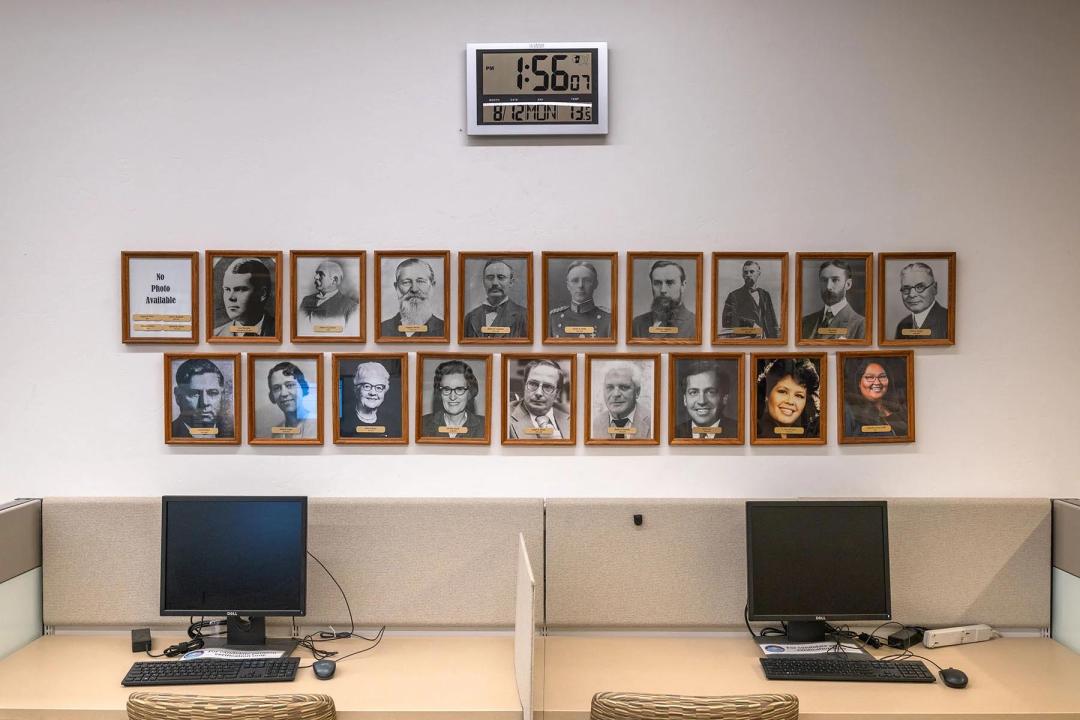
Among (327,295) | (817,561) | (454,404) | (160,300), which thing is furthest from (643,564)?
(160,300)

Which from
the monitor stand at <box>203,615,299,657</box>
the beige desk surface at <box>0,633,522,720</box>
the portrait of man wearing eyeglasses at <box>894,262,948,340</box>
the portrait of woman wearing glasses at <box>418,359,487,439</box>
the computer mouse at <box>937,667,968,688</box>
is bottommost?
the beige desk surface at <box>0,633,522,720</box>

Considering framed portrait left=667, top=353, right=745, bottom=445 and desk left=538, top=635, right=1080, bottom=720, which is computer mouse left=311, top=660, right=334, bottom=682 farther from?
framed portrait left=667, top=353, right=745, bottom=445

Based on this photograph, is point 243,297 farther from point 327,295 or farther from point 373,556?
point 373,556

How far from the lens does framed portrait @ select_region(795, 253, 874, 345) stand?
2.39 metres

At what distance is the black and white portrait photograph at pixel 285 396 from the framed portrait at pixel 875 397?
5.43ft

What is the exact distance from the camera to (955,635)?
7.44ft

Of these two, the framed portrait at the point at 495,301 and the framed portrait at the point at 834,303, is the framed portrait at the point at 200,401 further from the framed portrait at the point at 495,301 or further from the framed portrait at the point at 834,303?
the framed portrait at the point at 834,303

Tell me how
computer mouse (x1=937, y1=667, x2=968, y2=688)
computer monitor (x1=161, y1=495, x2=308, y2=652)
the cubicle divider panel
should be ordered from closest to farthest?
computer mouse (x1=937, y1=667, x2=968, y2=688), computer monitor (x1=161, y1=495, x2=308, y2=652), the cubicle divider panel

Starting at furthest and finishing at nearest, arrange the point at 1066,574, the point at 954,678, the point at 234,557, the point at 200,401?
the point at 200,401
the point at 1066,574
the point at 234,557
the point at 954,678

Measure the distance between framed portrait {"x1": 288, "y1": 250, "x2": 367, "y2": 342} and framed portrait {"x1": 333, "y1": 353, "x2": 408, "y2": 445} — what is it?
9cm

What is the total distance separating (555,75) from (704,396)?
3.64 ft

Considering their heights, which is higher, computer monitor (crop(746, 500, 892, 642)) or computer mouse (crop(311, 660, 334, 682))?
computer monitor (crop(746, 500, 892, 642))

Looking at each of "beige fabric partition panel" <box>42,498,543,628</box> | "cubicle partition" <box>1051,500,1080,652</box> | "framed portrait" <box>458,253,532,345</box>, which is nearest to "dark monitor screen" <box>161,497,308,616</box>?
"beige fabric partition panel" <box>42,498,543,628</box>

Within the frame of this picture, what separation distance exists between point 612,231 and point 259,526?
1.38 meters
